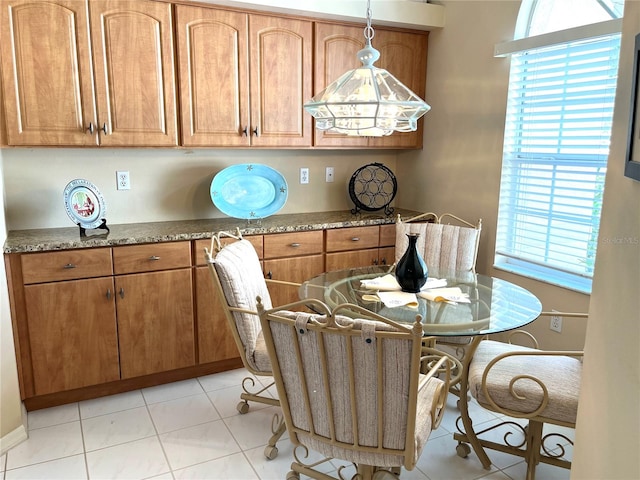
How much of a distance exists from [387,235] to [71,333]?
1.96m

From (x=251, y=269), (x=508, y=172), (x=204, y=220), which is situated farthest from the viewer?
(x=204, y=220)

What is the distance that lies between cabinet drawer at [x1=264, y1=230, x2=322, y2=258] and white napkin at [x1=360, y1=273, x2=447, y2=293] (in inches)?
29.0

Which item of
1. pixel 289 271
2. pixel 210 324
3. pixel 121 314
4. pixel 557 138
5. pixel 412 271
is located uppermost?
pixel 557 138

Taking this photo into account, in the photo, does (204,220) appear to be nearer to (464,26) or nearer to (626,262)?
(464,26)

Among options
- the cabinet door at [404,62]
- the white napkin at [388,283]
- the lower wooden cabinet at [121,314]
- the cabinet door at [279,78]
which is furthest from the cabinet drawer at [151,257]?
the cabinet door at [404,62]

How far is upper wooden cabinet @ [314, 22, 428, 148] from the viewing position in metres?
3.23

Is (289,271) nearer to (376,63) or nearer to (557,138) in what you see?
(376,63)

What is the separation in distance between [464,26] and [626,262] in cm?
288

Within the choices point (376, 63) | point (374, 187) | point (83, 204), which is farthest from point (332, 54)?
point (83, 204)

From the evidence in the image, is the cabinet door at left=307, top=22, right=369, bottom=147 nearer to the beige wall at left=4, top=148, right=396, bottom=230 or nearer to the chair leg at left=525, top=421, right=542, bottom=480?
the beige wall at left=4, top=148, right=396, bottom=230

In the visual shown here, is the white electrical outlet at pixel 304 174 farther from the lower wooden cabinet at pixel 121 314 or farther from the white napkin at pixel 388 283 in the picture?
the white napkin at pixel 388 283

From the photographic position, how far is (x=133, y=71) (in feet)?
8.95

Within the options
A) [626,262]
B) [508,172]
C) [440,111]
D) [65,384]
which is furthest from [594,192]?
[65,384]

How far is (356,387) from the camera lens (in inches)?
59.1
